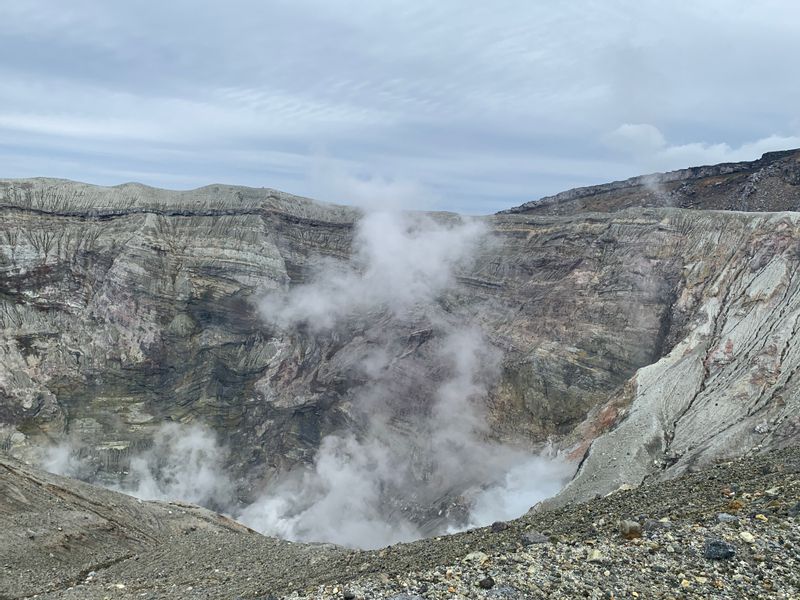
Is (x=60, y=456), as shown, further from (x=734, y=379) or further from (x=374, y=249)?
(x=734, y=379)

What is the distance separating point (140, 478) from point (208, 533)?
23788mm

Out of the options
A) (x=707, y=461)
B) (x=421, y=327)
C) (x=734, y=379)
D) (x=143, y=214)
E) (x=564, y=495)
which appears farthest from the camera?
(x=143, y=214)

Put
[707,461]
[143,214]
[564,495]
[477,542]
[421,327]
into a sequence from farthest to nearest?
[143,214] < [421,327] < [564,495] < [707,461] < [477,542]

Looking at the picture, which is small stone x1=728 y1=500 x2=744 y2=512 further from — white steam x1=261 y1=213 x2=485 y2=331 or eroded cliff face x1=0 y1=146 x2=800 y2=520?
white steam x1=261 y1=213 x2=485 y2=331

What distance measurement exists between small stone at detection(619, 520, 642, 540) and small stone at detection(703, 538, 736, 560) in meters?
1.45

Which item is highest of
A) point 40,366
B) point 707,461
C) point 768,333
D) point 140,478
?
point 768,333

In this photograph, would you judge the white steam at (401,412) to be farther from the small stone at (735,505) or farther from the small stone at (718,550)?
the small stone at (718,550)

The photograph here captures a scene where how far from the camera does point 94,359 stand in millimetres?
59375

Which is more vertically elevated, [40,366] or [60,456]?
[40,366]

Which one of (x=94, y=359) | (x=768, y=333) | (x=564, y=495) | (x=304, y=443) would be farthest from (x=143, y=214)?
(x=768, y=333)

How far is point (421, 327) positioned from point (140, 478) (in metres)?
26.0

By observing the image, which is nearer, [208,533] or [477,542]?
[477,542]

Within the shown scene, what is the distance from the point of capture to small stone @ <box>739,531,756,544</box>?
1169 cm

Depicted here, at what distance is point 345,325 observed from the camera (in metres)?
57.4
